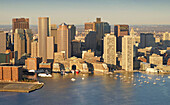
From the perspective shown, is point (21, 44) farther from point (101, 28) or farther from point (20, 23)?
point (101, 28)

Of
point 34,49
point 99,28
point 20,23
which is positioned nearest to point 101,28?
point 99,28

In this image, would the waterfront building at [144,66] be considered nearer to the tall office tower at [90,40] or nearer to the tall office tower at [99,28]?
the tall office tower at [90,40]

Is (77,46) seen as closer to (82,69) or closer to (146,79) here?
(82,69)

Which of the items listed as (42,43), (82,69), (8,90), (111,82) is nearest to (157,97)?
(111,82)

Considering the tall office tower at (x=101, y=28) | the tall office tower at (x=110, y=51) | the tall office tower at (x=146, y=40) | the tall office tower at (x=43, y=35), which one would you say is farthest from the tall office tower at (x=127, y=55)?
the tall office tower at (x=146, y=40)

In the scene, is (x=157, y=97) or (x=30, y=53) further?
(x=30, y=53)

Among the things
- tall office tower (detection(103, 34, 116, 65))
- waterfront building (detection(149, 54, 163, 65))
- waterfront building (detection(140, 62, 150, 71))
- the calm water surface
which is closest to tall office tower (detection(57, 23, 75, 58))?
tall office tower (detection(103, 34, 116, 65))
